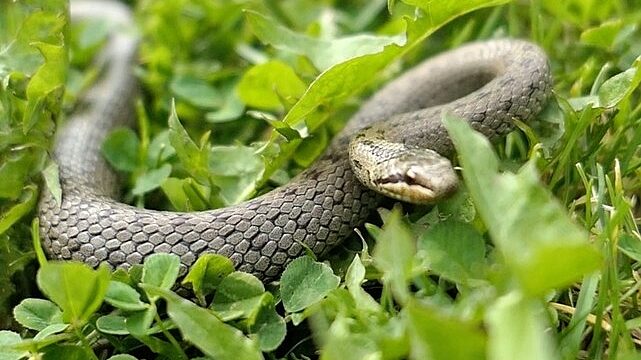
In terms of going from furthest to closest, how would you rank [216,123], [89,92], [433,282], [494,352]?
[89,92]
[216,123]
[433,282]
[494,352]

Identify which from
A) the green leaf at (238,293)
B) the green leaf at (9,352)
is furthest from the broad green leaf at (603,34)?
the green leaf at (9,352)

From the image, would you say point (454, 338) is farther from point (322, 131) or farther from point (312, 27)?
point (312, 27)

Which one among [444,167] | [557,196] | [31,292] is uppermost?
[444,167]

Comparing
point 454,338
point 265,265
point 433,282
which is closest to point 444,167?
point 433,282

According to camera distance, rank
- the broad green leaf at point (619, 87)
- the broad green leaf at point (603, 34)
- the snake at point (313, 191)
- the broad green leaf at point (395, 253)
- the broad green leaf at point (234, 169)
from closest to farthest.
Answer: the broad green leaf at point (395, 253), the snake at point (313, 191), the broad green leaf at point (619, 87), the broad green leaf at point (234, 169), the broad green leaf at point (603, 34)

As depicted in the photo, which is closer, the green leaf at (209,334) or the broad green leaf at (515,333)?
the broad green leaf at (515,333)

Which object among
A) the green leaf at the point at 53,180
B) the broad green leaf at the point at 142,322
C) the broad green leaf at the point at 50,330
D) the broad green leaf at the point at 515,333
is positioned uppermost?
the broad green leaf at the point at 515,333

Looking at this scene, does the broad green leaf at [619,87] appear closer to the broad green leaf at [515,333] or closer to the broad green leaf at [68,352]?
the broad green leaf at [515,333]
